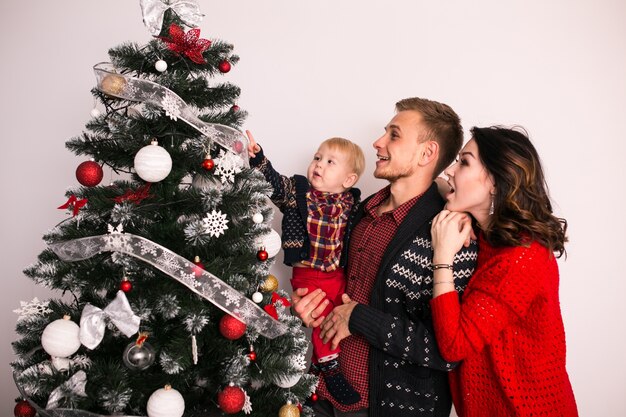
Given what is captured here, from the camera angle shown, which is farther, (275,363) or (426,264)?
(426,264)

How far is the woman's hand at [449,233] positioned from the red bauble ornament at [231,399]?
0.80 meters

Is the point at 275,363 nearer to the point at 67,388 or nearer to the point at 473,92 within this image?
the point at 67,388

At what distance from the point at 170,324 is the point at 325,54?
169 centimetres

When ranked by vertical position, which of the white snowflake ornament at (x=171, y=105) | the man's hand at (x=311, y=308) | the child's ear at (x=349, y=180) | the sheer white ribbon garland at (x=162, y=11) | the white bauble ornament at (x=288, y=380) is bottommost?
the white bauble ornament at (x=288, y=380)

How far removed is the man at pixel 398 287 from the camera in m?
1.77

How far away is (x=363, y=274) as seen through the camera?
2014 millimetres

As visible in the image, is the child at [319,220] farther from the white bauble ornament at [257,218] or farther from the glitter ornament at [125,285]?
the glitter ornament at [125,285]

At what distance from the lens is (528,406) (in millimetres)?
1609

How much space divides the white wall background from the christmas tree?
3.58 ft

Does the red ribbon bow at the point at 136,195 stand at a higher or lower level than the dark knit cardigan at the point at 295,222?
higher

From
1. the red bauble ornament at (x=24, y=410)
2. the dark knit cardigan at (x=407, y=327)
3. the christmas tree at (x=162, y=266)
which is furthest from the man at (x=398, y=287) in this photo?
the red bauble ornament at (x=24, y=410)

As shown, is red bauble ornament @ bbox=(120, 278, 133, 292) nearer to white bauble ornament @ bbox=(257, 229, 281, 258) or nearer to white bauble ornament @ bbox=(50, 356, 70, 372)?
white bauble ornament @ bbox=(50, 356, 70, 372)

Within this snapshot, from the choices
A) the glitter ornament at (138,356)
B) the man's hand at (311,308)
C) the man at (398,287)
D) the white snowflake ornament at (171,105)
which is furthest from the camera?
the man's hand at (311,308)

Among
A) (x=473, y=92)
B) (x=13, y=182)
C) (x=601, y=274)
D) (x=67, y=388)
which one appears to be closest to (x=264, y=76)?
(x=473, y=92)
